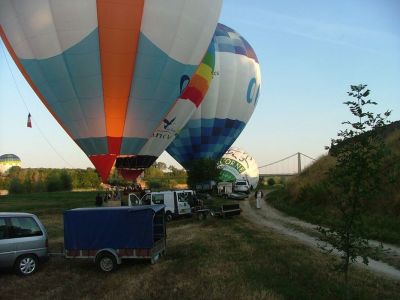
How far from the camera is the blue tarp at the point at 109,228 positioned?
12.7 metres

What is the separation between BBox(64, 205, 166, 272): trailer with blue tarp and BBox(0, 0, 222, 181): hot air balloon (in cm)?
1028

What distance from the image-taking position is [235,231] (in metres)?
20.6

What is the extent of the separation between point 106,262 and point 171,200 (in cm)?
1481

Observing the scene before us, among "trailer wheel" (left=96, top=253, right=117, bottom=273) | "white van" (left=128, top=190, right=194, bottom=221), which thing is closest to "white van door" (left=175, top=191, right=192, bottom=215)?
"white van" (left=128, top=190, right=194, bottom=221)

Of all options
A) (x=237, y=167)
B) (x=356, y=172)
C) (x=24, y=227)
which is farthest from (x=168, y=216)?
(x=237, y=167)

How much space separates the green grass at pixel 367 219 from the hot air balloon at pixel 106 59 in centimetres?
963

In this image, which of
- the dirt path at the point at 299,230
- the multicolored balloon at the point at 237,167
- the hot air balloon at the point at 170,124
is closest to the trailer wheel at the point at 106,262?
the dirt path at the point at 299,230

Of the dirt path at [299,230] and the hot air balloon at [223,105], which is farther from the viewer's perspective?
the hot air balloon at [223,105]

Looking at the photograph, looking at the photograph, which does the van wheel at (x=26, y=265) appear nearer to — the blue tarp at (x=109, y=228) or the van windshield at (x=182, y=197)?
the blue tarp at (x=109, y=228)

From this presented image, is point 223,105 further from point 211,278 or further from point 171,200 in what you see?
point 211,278

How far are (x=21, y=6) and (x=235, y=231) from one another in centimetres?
1380

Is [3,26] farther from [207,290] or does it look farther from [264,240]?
[207,290]

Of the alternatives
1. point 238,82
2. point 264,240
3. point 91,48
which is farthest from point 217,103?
point 264,240

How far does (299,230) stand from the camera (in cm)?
2122
